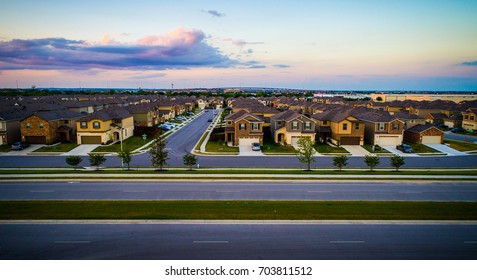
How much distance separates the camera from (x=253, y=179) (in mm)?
30438

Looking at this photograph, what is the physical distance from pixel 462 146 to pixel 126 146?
196 feet

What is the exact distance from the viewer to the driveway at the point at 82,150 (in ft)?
152

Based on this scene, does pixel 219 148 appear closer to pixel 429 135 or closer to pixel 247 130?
pixel 247 130

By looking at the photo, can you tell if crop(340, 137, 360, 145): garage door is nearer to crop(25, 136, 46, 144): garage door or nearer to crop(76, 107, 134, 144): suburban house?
crop(76, 107, 134, 144): suburban house

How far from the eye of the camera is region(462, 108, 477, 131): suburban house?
7044 cm

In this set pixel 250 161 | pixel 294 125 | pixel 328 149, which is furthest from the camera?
pixel 294 125

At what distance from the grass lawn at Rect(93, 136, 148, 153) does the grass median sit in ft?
88.2

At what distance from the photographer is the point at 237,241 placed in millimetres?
15898

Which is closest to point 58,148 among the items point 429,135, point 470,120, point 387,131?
point 387,131

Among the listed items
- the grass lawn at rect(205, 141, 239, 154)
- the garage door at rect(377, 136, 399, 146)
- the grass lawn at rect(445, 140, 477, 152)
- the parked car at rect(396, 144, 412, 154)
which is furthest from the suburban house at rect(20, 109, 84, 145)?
the grass lawn at rect(445, 140, 477, 152)

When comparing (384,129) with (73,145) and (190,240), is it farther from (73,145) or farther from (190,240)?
(73,145)

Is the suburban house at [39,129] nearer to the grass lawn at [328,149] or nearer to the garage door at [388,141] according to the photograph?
the grass lawn at [328,149]

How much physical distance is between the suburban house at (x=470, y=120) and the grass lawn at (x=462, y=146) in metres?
20.0

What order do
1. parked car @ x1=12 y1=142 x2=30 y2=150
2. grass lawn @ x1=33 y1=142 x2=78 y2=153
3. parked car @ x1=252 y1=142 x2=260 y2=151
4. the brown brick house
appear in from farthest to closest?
the brown brick house, parked car @ x1=252 y1=142 x2=260 y2=151, parked car @ x1=12 y1=142 x2=30 y2=150, grass lawn @ x1=33 y1=142 x2=78 y2=153
